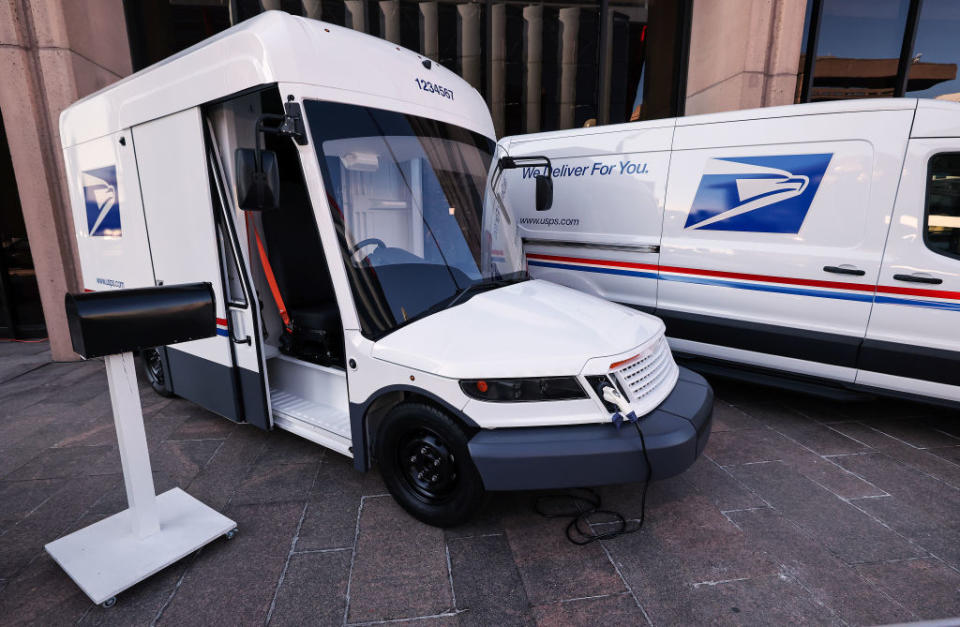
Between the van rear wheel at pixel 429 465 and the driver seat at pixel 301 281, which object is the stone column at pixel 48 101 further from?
the van rear wheel at pixel 429 465

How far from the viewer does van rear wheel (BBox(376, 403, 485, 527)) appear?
7.96 ft

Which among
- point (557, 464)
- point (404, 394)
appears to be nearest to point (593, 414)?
point (557, 464)

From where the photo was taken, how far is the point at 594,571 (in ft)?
7.73

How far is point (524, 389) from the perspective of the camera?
91.4 inches

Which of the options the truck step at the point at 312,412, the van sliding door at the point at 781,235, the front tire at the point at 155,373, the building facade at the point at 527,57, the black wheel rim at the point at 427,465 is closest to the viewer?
the black wheel rim at the point at 427,465

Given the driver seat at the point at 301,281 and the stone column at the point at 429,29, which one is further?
the stone column at the point at 429,29

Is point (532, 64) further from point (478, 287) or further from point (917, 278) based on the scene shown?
point (478, 287)

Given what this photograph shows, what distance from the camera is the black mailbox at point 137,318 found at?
2.03 metres

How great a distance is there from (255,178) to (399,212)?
0.79 m

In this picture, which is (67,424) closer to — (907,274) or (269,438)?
(269,438)

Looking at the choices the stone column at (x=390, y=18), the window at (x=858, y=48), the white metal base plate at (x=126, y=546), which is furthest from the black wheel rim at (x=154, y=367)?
the window at (x=858, y=48)

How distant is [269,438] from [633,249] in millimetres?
3678

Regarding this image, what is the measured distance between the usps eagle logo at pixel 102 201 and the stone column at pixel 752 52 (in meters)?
7.75

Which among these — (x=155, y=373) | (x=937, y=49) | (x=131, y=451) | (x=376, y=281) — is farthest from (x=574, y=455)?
(x=937, y=49)
